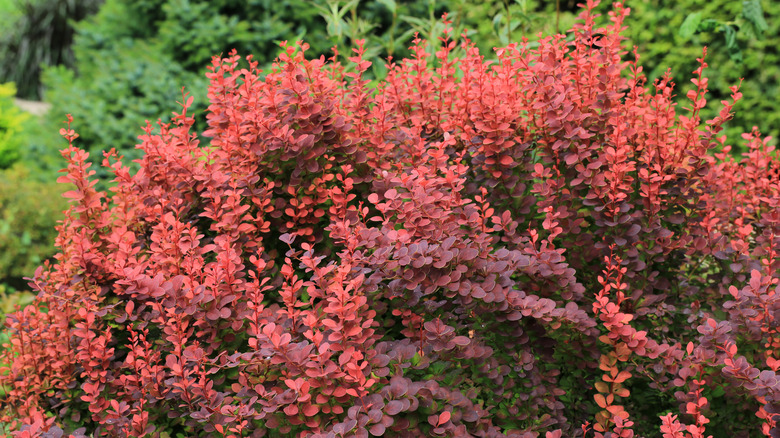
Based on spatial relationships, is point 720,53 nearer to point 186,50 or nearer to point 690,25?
point 690,25

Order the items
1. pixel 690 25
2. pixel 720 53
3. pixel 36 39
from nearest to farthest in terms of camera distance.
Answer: pixel 690 25 → pixel 720 53 → pixel 36 39

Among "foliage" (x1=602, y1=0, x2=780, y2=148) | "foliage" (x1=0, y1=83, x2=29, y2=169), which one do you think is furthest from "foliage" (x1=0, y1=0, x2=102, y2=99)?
"foliage" (x1=602, y1=0, x2=780, y2=148)

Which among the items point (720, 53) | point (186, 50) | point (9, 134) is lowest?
point (9, 134)

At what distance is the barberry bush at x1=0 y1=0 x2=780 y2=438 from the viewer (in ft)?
5.94

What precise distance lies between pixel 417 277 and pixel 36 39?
14.5 metres

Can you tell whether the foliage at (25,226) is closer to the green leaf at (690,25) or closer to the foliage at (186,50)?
the foliage at (186,50)

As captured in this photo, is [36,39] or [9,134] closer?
[9,134]

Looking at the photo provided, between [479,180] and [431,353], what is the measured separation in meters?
0.74

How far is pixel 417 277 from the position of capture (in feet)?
5.99

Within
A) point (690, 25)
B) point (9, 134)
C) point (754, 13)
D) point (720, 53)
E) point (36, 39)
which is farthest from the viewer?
point (36, 39)

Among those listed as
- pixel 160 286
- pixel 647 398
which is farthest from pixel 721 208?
pixel 160 286

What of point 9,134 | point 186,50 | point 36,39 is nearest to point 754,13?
point 186,50

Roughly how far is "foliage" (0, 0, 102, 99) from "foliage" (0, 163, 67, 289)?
7976mm

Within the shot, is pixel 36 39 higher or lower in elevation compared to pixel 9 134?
higher
